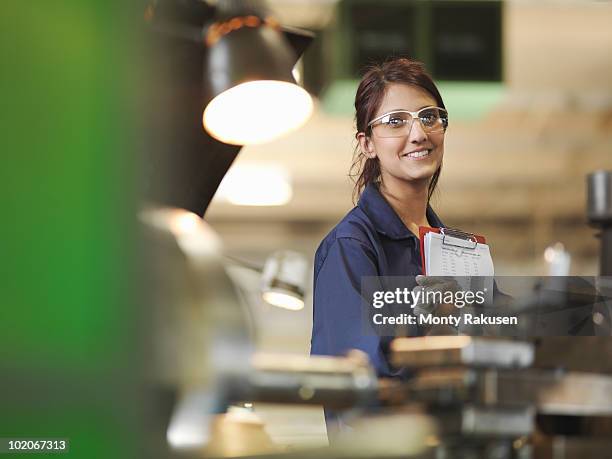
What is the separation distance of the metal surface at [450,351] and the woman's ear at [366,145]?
0.30m

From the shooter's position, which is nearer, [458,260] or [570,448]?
[458,260]

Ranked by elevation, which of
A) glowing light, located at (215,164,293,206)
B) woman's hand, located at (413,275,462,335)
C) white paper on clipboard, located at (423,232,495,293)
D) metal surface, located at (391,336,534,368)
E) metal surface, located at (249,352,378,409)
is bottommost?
metal surface, located at (249,352,378,409)

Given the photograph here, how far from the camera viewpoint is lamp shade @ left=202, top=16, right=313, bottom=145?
122cm

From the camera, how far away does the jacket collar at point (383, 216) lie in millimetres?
1320

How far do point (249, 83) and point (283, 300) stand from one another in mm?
355

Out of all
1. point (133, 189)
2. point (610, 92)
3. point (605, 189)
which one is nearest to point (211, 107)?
point (133, 189)

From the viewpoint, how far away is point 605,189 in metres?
1.70

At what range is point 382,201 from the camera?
1331mm

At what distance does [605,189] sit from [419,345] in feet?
2.19

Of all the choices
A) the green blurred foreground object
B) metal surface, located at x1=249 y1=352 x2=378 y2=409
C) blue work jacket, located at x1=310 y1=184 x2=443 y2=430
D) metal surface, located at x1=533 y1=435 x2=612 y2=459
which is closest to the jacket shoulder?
blue work jacket, located at x1=310 y1=184 x2=443 y2=430

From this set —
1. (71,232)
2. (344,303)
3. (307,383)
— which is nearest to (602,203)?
(344,303)

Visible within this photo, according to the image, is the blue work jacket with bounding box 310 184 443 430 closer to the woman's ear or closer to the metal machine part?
the woman's ear

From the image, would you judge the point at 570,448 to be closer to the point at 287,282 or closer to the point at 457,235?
the point at 457,235

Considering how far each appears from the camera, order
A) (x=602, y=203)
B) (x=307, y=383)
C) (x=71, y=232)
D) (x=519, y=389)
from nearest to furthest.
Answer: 1. (x=71, y=232)
2. (x=307, y=383)
3. (x=519, y=389)
4. (x=602, y=203)
